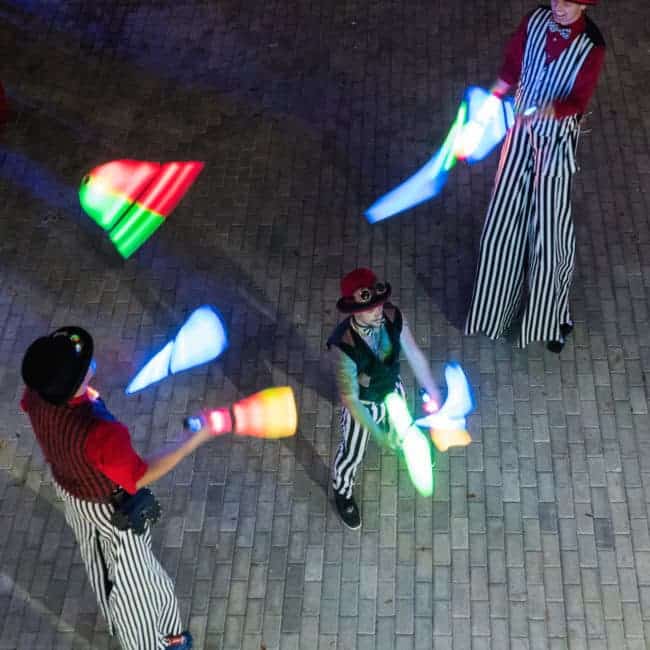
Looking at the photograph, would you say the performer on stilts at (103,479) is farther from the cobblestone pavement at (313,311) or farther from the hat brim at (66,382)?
the cobblestone pavement at (313,311)

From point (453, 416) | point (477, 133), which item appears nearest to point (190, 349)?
point (453, 416)

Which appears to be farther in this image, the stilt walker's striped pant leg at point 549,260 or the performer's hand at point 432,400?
the stilt walker's striped pant leg at point 549,260

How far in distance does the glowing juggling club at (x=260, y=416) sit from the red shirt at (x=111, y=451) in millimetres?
1889

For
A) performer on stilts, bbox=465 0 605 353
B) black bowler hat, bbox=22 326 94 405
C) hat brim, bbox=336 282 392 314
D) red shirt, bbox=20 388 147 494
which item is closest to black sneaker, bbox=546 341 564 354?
performer on stilts, bbox=465 0 605 353

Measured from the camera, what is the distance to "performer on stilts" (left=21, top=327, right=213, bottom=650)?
2.98 meters

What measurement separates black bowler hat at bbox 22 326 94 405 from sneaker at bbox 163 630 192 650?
169 cm

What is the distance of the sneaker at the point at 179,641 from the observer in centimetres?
400

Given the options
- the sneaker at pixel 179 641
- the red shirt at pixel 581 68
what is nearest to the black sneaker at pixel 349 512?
the sneaker at pixel 179 641

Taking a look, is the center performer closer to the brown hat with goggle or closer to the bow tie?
the brown hat with goggle

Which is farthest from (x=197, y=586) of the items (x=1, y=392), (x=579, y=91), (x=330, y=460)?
(x=579, y=91)

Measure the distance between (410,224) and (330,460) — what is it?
210 cm

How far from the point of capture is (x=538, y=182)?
14.8ft

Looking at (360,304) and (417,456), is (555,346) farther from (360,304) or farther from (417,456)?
(360,304)

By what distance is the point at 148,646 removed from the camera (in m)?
3.86
